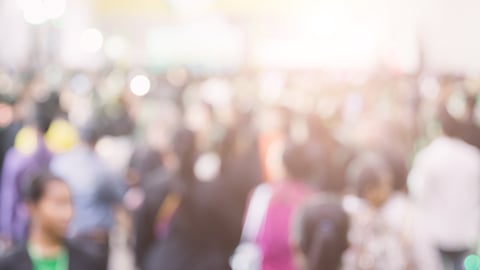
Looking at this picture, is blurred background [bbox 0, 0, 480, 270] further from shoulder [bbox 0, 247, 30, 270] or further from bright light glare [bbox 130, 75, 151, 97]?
shoulder [bbox 0, 247, 30, 270]

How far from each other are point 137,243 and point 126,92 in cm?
73

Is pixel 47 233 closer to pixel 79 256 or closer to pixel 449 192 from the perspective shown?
pixel 79 256

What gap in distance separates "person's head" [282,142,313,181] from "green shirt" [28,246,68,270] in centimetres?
74

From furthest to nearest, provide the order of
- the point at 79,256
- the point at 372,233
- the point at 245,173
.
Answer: the point at 245,173, the point at 372,233, the point at 79,256

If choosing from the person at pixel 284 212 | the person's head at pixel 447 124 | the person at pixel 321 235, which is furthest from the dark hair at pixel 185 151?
the person's head at pixel 447 124

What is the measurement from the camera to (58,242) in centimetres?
239

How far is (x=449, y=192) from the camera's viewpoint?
9.33 ft

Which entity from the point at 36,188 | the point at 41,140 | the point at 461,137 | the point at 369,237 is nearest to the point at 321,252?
the point at 369,237

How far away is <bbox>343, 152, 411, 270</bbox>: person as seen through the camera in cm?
255

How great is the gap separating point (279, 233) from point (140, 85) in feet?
3.34

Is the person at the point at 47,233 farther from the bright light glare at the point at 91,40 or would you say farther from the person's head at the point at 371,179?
the bright light glare at the point at 91,40

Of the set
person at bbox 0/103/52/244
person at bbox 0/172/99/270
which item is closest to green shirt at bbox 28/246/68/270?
person at bbox 0/172/99/270

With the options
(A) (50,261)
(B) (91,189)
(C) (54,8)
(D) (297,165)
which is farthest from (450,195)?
(C) (54,8)

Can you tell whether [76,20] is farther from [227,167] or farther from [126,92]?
[227,167]
